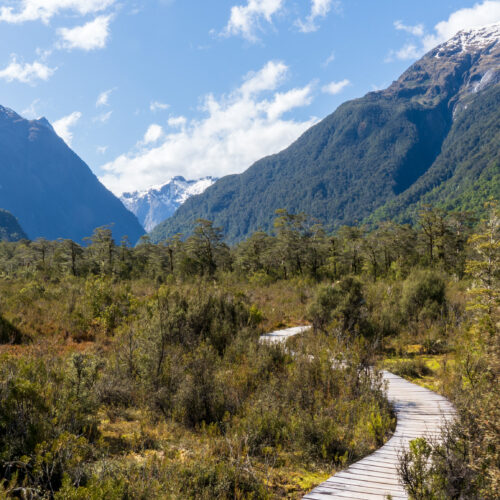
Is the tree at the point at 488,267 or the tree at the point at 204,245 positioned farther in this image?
the tree at the point at 204,245

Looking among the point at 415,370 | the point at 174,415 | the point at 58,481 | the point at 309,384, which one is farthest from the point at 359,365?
the point at 58,481

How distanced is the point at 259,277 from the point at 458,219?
21147 millimetres

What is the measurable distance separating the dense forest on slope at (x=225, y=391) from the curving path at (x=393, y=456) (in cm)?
25

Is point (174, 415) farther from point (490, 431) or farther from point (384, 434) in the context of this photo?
point (490, 431)

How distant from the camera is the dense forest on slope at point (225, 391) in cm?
321

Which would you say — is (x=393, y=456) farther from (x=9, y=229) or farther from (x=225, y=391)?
(x=9, y=229)

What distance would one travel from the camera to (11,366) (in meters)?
4.75

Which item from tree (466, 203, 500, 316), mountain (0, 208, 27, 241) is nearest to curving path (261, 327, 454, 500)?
tree (466, 203, 500, 316)

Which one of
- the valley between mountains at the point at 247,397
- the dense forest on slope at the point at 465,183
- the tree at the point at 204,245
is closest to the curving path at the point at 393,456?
the valley between mountains at the point at 247,397

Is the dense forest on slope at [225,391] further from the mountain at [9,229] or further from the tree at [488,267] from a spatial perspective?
the mountain at [9,229]

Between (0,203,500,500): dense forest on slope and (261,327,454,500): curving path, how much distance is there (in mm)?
252

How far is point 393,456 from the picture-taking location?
411cm

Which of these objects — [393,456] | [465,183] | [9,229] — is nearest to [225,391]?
[393,456]

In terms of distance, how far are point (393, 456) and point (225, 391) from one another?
2506 mm
